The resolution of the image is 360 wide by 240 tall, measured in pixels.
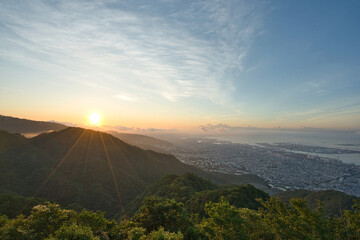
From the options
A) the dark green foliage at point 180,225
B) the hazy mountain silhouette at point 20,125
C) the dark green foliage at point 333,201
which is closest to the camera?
the dark green foliage at point 180,225

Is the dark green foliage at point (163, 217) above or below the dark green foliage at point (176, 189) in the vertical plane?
above

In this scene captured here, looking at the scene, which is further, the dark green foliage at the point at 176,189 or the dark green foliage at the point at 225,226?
the dark green foliage at the point at 176,189

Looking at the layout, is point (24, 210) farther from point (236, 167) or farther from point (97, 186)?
point (236, 167)

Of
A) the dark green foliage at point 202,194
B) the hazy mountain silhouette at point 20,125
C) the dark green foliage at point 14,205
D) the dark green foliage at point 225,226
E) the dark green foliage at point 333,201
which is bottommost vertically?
the dark green foliage at point 333,201

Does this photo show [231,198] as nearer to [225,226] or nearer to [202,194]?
[202,194]

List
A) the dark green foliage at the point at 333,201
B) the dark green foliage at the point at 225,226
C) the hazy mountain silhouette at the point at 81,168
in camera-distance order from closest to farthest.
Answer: the dark green foliage at the point at 225,226 → the dark green foliage at the point at 333,201 → the hazy mountain silhouette at the point at 81,168

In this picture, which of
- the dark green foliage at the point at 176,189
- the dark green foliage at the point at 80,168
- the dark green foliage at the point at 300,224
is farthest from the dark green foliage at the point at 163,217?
the dark green foliage at the point at 80,168

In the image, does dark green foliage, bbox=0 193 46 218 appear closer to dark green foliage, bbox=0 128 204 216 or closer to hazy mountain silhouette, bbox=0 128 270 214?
hazy mountain silhouette, bbox=0 128 270 214

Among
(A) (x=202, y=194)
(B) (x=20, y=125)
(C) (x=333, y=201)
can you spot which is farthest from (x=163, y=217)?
(B) (x=20, y=125)

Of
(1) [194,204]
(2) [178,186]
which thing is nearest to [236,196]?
(1) [194,204]

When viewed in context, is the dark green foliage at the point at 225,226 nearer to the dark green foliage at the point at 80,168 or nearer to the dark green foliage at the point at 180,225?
the dark green foliage at the point at 180,225
